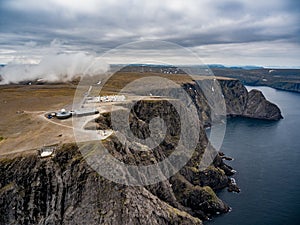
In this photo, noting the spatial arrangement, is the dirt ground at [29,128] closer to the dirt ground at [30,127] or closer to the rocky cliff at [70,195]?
the dirt ground at [30,127]

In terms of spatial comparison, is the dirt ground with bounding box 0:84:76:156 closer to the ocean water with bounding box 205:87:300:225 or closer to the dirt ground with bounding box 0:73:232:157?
the dirt ground with bounding box 0:73:232:157

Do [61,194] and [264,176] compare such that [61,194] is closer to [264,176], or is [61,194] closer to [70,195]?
[70,195]

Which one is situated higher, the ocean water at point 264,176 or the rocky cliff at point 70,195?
the rocky cliff at point 70,195

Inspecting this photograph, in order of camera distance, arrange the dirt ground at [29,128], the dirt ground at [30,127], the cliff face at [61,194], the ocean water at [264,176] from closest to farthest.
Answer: the cliff face at [61,194]
the dirt ground at [30,127]
the dirt ground at [29,128]
the ocean water at [264,176]

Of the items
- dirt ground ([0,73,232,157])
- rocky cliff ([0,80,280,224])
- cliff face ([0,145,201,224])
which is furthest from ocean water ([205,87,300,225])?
dirt ground ([0,73,232,157])

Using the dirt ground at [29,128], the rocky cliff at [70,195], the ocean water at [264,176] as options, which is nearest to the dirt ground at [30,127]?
the dirt ground at [29,128]

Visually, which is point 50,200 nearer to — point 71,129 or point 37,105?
point 71,129

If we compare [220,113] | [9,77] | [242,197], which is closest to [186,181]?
[242,197]

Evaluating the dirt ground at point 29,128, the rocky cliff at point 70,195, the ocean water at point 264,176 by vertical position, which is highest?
the dirt ground at point 29,128

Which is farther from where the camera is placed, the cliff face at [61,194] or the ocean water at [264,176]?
the ocean water at [264,176]
